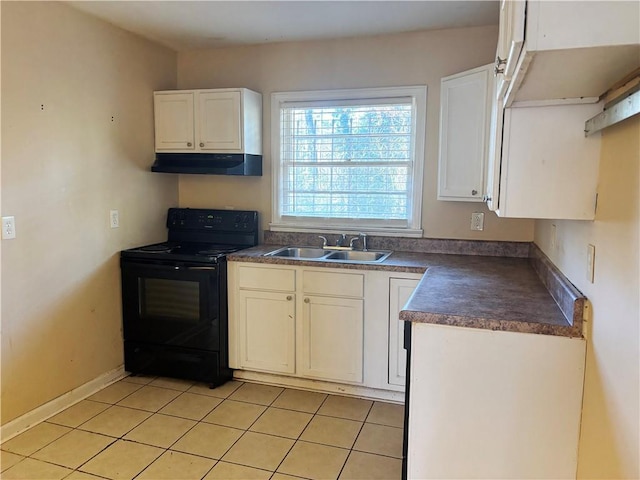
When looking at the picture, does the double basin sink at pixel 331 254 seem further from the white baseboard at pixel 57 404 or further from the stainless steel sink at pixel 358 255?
the white baseboard at pixel 57 404

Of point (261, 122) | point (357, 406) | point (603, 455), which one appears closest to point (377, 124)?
point (261, 122)

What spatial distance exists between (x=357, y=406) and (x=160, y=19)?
2717 millimetres

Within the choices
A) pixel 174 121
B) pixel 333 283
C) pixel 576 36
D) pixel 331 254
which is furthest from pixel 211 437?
pixel 576 36

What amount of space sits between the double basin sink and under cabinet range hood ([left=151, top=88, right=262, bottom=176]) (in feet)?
2.08

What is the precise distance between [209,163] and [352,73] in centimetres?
121

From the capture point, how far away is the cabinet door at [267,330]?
123 inches

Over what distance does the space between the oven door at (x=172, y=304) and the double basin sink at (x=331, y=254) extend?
18.6 inches

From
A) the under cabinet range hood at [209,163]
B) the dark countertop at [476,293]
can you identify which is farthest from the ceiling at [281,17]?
the dark countertop at [476,293]

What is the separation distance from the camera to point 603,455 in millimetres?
1423

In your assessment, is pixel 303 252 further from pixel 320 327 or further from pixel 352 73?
pixel 352 73

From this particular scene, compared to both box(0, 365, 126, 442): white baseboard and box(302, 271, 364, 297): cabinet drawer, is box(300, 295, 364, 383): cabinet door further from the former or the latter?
box(0, 365, 126, 442): white baseboard

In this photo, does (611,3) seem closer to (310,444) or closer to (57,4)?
(310,444)

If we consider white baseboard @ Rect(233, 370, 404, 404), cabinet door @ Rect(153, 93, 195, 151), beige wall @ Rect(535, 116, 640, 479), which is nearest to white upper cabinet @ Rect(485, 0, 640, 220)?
beige wall @ Rect(535, 116, 640, 479)

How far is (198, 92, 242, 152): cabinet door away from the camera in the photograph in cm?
337
